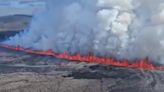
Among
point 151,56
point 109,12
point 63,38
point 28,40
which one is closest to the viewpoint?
point 151,56

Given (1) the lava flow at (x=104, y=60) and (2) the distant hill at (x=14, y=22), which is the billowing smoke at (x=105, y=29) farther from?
(2) the distant hill at (x=14, y=22)

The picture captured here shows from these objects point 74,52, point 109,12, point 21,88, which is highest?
point 109,12

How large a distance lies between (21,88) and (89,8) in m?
10.4

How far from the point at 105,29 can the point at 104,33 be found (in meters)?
0.25

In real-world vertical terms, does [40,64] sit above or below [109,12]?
below

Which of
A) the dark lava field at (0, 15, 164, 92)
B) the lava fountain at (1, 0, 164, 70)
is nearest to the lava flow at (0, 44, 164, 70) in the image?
the lava fountain at (1, 0, 164, 70)

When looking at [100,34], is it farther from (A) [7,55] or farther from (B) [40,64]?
(A) [7,55]

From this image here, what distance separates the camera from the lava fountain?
1040 inches

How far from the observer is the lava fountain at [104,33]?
26.4 metres

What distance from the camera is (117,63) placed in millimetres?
26812

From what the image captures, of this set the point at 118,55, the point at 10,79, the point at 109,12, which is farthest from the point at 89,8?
the point at 10,79

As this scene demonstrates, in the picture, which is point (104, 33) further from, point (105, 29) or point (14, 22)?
point (14, 22)

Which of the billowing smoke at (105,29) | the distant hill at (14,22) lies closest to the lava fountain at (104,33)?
the billowing smoke at (105,29)

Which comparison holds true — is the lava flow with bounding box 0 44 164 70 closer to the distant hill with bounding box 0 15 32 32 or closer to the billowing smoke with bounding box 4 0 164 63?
the billowing smoke with bounding box 4 0 164 63
